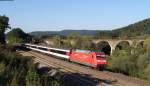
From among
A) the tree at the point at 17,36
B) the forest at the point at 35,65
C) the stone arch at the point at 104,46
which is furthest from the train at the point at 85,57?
the tree at the point at 17,36

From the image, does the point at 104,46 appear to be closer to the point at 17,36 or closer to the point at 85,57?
the point at 17,36

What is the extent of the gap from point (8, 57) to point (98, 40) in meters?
77.8

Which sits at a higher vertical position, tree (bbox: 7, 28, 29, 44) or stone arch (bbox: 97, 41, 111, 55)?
tree (bbox: 7, 28, 29, 44)

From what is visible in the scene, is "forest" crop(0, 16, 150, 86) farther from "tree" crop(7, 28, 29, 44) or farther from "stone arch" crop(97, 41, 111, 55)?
"stone arch" crop(97, 41, 111, 55)

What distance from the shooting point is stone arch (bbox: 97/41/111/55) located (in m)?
87.8

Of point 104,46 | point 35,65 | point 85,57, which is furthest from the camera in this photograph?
point 104,46

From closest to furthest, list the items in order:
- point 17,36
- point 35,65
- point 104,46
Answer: point 35,65 → point 104,46 → point 17,36

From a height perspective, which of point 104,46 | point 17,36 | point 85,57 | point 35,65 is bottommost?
point 104,46

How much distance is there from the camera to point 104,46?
90.4 metres

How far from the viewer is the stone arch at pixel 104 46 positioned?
87.8 metres

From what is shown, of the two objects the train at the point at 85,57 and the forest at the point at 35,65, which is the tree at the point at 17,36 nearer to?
the forest at the point at 35,65

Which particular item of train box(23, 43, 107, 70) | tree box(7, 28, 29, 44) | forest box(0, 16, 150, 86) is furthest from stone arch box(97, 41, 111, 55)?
train box(23, 43, 107, 70)

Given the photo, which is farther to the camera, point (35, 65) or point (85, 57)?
point (85, 57)

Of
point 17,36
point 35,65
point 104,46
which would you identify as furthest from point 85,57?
point 17,36
